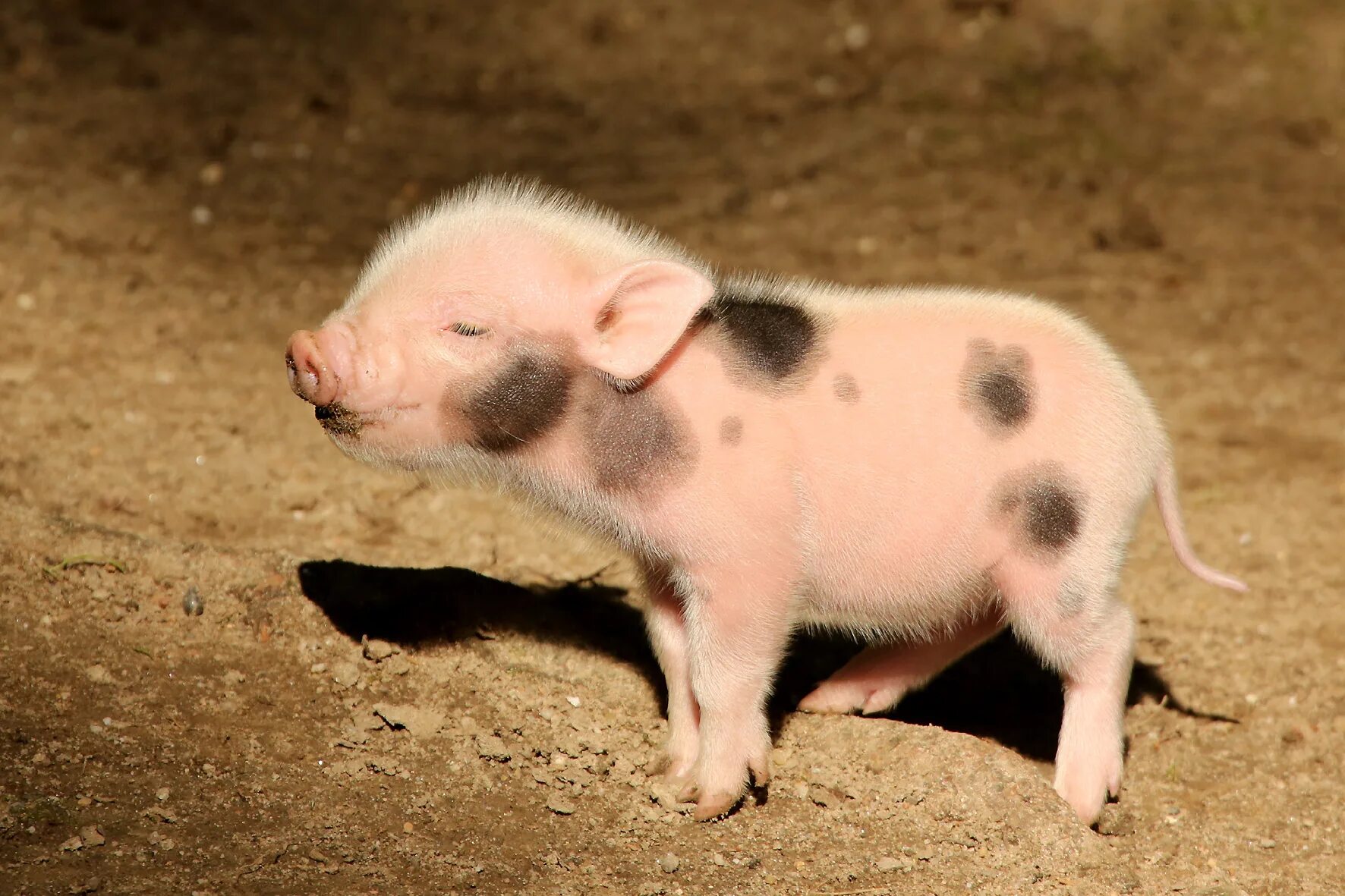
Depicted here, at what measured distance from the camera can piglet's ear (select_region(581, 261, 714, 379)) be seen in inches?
152

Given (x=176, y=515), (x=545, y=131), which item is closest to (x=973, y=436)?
(x=176, y=515)

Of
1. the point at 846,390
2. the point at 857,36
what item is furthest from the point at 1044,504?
the point at 857,36

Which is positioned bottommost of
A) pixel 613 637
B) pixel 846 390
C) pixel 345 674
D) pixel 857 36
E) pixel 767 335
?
pixel 613 637

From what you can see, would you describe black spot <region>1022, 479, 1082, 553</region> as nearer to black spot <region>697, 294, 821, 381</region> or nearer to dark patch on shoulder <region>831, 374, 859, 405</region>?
dark patch on shoulder <region>831, 374, 859, 405</region>

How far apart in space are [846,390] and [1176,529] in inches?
50.8

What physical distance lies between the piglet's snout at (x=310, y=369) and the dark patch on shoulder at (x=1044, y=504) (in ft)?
5.98

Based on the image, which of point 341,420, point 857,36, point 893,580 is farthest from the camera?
point 857,36

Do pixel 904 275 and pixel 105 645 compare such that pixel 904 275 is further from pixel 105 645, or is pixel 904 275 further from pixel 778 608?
pixel 105 645

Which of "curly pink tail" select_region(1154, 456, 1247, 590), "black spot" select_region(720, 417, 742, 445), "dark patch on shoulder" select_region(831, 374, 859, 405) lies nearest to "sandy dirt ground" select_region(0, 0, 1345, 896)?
"curly pink tail" select_region(1154, 456, 1247, 590)

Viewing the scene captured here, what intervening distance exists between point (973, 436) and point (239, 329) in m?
3.96

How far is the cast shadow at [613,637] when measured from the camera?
4570mm

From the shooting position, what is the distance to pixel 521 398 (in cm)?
390

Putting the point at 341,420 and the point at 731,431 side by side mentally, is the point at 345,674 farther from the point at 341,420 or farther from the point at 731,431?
the point at 731,431

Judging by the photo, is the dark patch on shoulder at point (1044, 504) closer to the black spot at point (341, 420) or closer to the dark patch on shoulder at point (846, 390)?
the dark patch on shoulder at point (846, 390)
